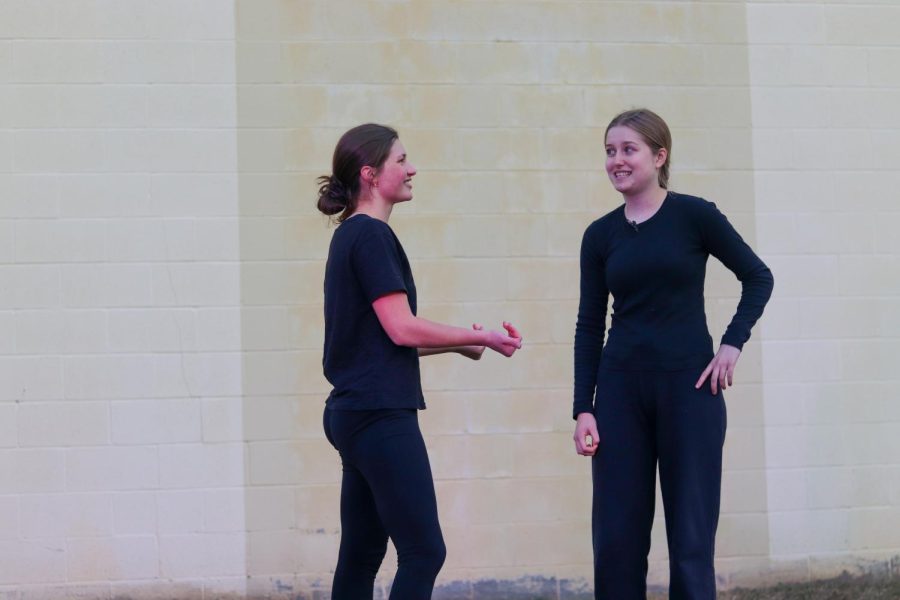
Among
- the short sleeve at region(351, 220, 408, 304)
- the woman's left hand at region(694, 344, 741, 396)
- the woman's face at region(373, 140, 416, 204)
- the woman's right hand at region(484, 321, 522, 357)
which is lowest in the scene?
the woman's left hand at region(694, 344, 741, 396)

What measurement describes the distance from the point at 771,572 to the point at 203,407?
2997 mm

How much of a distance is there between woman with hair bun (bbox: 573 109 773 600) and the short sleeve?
2.61 feet

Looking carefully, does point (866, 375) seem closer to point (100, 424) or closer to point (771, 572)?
point (771, 572)

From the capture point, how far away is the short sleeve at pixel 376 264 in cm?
351

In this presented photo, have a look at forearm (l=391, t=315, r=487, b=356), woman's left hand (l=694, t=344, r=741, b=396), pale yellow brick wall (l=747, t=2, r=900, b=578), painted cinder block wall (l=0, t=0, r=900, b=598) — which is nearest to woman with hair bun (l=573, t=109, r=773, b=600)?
woman's left hand (l=694, t=344, r=741, b=396)

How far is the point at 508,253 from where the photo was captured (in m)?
5.65

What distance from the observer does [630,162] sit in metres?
3.82

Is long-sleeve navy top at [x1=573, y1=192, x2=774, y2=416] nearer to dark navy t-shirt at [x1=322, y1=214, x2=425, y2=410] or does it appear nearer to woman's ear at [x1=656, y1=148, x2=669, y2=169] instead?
woman's ear at [x1=656, y1=148, x2=669, y2=169]

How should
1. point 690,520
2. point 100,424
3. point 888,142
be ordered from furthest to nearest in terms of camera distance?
point 888,142, point 100,424, point 690,520

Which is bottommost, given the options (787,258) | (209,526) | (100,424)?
(209,526)

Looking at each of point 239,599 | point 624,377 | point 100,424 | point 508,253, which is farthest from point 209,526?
point 624,377

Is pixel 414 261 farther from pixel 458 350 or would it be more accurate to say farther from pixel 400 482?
pixel 400 482

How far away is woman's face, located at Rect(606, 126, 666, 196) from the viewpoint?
151 inches

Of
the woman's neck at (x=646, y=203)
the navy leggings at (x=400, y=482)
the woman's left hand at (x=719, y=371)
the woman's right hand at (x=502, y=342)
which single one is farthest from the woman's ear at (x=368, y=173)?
the woman's left hand at (x=719, y=371)
